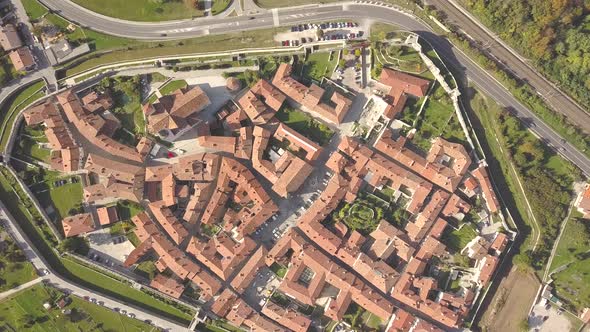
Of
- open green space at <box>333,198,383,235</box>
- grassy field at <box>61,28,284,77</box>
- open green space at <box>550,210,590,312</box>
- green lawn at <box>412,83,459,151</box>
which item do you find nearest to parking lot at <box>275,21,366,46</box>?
grassy field at <box>61,28,284,77</box>

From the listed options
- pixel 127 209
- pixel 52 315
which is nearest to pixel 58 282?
pixel 52 315

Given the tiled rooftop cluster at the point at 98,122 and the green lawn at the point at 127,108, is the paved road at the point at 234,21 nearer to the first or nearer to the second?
the green lawn at the point at 127,108

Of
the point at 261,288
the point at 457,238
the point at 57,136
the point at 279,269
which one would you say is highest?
the point at 457,238

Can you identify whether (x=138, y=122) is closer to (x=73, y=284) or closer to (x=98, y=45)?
(x=98, y=45)

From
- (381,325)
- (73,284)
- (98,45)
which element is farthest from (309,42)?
(73,284)

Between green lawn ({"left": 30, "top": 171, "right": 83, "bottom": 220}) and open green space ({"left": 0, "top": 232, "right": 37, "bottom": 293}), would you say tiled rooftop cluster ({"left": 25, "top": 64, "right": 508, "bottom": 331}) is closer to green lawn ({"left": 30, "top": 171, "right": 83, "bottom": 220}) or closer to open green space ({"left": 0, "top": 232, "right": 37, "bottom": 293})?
green lawn ({"left": 30, "top": 171, "right": 83, "bottom": 220})

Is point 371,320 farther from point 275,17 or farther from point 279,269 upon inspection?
point 275,17

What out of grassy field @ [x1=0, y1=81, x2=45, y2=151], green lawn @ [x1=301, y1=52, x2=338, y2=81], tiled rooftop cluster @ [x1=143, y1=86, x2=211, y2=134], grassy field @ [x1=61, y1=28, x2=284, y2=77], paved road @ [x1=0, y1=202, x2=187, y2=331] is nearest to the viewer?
tiled rooftop cluster @ [x1=143, y1=86, x2=211, y2=134]
